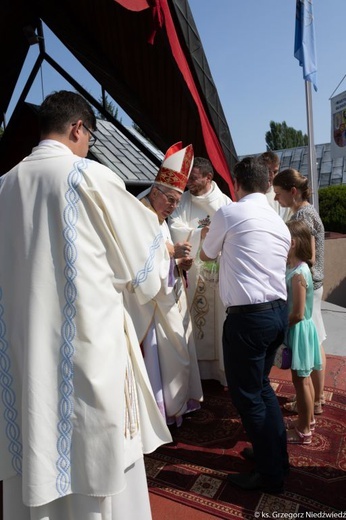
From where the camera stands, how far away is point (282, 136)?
4916cm

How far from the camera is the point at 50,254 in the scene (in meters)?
1.59

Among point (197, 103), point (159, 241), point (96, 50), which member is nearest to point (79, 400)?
point (159, 241)

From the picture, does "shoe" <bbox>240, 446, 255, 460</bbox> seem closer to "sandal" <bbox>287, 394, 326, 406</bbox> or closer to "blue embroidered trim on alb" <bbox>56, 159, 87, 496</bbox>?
"sandal" <bbox>287, 394, 326, 406</bbox>

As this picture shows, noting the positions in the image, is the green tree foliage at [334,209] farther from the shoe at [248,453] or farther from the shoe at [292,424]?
the shoe at [248,453]

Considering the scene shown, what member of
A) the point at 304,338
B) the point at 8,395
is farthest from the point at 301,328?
the point at 8,395

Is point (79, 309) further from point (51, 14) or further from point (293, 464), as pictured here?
point (51, 14)

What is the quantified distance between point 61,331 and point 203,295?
7.20 ft

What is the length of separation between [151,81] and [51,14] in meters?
1.23

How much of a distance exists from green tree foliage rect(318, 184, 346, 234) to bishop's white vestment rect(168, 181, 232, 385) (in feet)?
29.4

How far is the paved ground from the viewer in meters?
4.77

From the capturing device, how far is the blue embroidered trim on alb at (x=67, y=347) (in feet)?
5.15

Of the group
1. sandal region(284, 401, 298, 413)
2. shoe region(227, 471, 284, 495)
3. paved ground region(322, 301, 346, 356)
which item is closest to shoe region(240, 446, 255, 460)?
shoe region(227, 471, 284, 495)

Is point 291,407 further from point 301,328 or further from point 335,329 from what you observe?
point 335,329

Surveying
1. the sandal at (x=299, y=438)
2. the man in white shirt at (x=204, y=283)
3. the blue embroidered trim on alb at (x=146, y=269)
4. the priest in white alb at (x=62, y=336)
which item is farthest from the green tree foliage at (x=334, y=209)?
the priest in white alb at (x=62, y=336)
